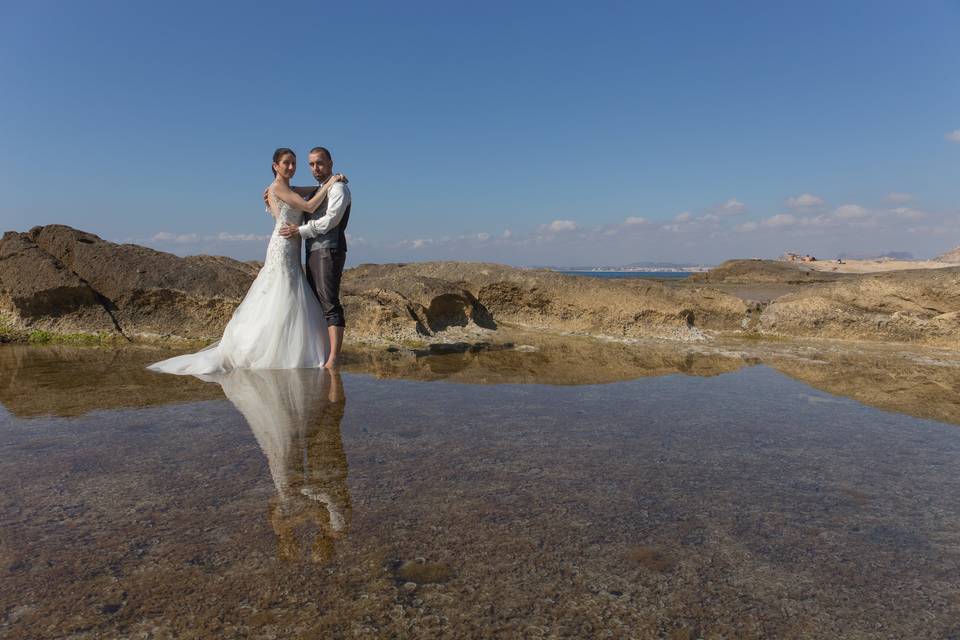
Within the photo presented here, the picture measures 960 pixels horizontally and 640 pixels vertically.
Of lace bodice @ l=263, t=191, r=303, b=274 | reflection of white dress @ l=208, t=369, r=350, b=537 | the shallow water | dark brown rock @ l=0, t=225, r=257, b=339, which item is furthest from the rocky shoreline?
the shallow water

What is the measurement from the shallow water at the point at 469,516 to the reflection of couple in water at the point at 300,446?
0.06 feet

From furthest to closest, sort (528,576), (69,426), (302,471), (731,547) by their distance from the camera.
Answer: (69,426), (302,471), (731,547), (528,576)

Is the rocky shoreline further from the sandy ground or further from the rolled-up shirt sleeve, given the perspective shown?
the sandy ground

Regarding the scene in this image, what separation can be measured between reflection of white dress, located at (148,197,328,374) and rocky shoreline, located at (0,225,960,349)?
1618 millimetres

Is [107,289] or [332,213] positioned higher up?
[332,213]

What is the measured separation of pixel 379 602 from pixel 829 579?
156 centimetres

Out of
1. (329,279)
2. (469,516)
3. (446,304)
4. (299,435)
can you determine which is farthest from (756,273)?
(469,516)

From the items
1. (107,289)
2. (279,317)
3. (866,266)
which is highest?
(866,266)

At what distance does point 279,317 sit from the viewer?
19.2ft

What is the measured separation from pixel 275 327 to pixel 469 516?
4.08 meters

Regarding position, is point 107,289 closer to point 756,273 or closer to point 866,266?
point 756,273

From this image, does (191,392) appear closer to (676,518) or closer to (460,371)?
(460,371)

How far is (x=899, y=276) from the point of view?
8.86 m

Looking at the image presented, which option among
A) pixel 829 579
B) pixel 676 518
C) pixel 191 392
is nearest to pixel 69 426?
pixel 191 392
